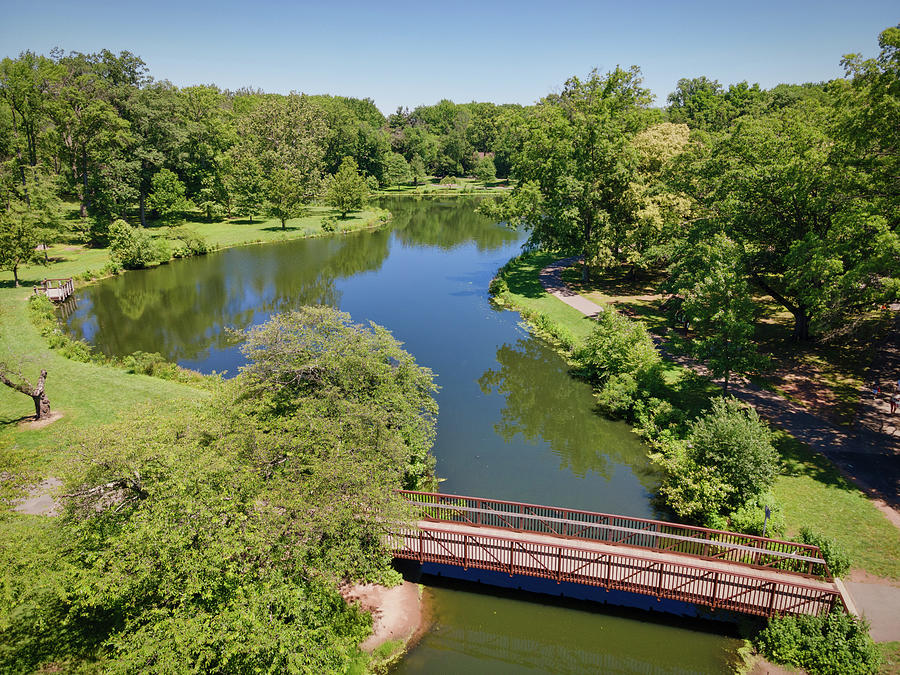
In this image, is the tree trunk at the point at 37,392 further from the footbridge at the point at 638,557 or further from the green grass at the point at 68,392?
the footbridge at the point at 638,557

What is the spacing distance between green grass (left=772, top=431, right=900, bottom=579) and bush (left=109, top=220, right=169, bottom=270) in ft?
191

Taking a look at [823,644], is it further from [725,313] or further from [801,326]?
[801,326]

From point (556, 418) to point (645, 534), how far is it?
37.6 ft

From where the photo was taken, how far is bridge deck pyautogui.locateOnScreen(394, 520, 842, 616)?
1496 cm

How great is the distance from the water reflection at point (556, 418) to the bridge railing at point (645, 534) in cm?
471

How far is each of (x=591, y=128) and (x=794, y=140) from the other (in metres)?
17.0

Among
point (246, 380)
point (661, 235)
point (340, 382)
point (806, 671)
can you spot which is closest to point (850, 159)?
point (661, 235)

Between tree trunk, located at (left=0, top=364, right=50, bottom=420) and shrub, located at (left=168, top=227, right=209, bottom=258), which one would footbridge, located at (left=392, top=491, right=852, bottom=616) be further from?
shrub, located at (left=168, top=227, right=209, bottom=258)

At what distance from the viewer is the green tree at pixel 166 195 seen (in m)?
67.2

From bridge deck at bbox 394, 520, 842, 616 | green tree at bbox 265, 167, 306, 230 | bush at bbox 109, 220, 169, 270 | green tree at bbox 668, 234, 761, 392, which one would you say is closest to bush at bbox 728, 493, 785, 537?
bridge deck at bbox 394, 520, 842, 616

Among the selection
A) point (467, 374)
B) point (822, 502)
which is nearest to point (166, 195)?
point (467, 374)

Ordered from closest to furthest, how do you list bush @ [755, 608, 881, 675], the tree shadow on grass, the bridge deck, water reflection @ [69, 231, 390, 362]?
bush @ [755, 608, 881, 675], the bridge deck, the tree shadow on grass, water reflection @ [69, 231, 390, 362]

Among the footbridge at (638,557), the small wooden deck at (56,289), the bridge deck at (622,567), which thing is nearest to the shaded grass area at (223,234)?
the small wooden deck at (56,289)

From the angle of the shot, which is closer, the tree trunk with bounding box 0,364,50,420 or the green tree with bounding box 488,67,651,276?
the tree trunk with bounding box 0,364,50,420
